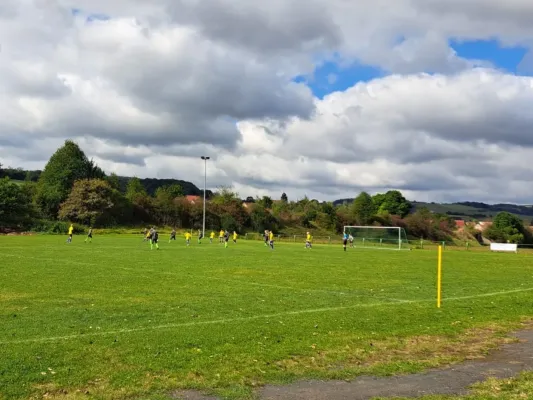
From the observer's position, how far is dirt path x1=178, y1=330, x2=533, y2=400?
6852 mm

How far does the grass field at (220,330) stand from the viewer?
7438mm

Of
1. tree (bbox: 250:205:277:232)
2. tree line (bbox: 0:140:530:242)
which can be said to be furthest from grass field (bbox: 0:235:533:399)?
tree (bbox: 250:205:277:232)

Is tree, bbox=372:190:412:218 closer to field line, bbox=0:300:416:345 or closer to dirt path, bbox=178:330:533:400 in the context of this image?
field line, bbox=0:300:416:345

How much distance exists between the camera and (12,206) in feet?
265

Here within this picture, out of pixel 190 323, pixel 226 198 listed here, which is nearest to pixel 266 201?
pixel 226 198

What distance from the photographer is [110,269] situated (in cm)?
2403

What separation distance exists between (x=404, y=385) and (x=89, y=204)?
89.2 meters

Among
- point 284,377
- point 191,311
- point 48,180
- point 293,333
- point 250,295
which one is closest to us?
point 284,377

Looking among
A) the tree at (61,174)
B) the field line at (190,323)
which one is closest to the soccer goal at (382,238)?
the field line at (190,323)

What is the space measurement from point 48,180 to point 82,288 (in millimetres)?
92325

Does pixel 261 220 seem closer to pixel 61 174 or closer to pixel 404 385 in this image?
pixel 61 174

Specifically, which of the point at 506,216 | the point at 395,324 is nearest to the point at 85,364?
the point at 395,324

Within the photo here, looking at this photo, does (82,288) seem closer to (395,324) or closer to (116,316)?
(116,316)

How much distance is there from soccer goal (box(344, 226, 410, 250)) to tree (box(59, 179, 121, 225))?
44.9 meters
